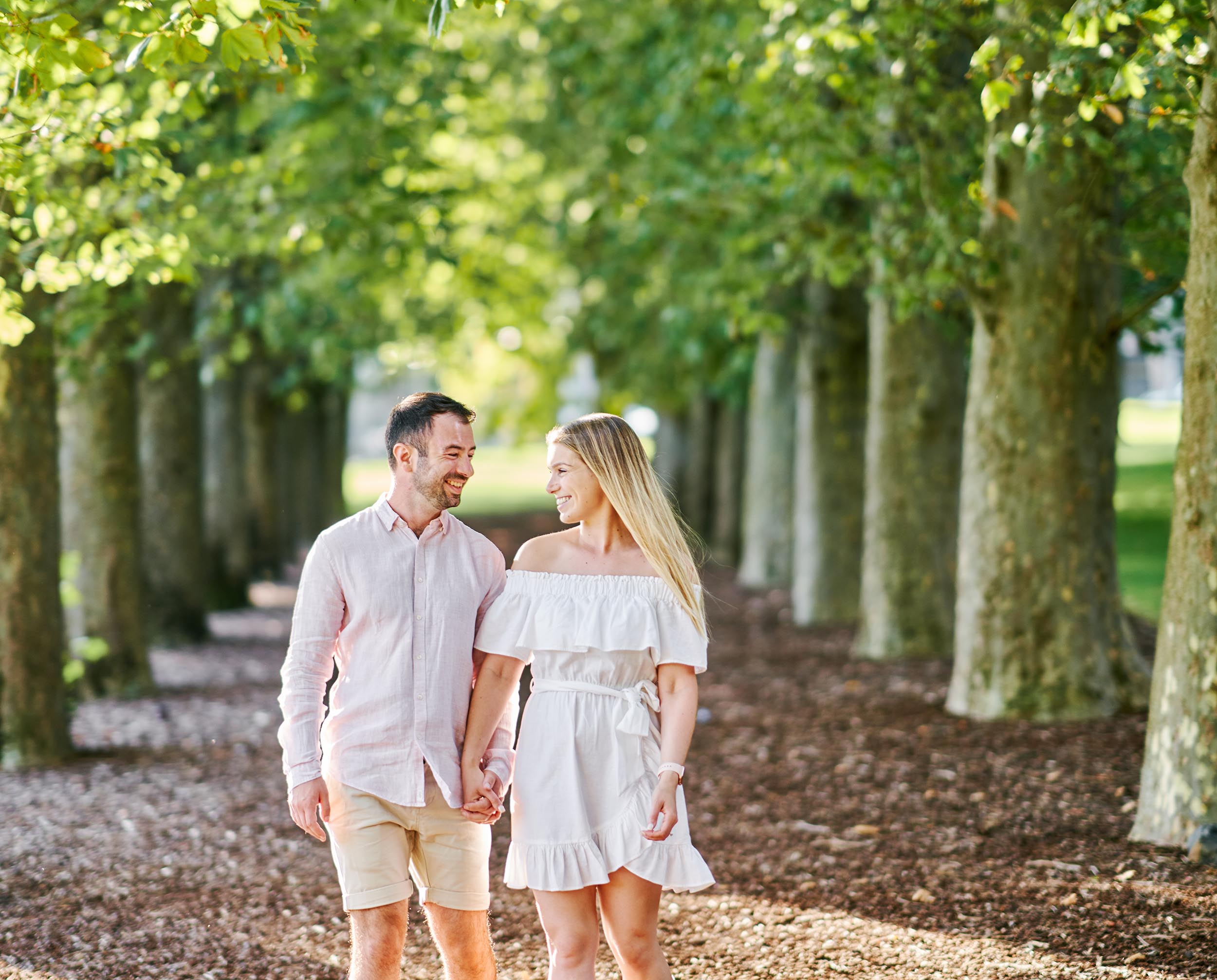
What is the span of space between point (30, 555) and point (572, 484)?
16.4 feet

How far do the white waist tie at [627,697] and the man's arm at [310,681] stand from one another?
575mm

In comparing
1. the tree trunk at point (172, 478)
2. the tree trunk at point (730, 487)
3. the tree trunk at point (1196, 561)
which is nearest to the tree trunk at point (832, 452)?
the tree trunk at point (172, 478)

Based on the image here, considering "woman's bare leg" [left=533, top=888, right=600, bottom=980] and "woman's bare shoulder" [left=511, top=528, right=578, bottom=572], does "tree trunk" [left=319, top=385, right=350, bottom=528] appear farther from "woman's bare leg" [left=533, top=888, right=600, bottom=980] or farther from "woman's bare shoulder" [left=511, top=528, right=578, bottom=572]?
"woman's bare leg" [left=533, top=888, right=600, bottom=980]

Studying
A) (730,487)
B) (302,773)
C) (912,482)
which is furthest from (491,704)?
(730,487)

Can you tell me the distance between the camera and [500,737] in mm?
3758

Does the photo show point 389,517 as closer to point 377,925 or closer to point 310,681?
point 310,681

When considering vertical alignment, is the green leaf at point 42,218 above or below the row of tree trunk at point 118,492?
above

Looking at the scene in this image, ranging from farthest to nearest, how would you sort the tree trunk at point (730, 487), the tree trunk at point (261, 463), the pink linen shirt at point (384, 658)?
1. the tree trunk at point (730, 487)
2. the tree trunk at point (261, 463)
3. the pink linen shirt at point (384, 658)

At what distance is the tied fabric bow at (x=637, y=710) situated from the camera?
350 centimetres

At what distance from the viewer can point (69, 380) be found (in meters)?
10.1

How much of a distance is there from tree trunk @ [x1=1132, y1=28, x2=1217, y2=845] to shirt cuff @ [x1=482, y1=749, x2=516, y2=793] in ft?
10.5

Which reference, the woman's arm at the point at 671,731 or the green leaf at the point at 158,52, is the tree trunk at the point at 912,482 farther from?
the woman's arm at the point at 671,731

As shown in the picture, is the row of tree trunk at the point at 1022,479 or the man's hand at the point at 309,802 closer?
the man's hand at the point at 309,802

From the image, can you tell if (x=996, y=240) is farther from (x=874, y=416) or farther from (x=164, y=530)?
(x=164, y=530)
